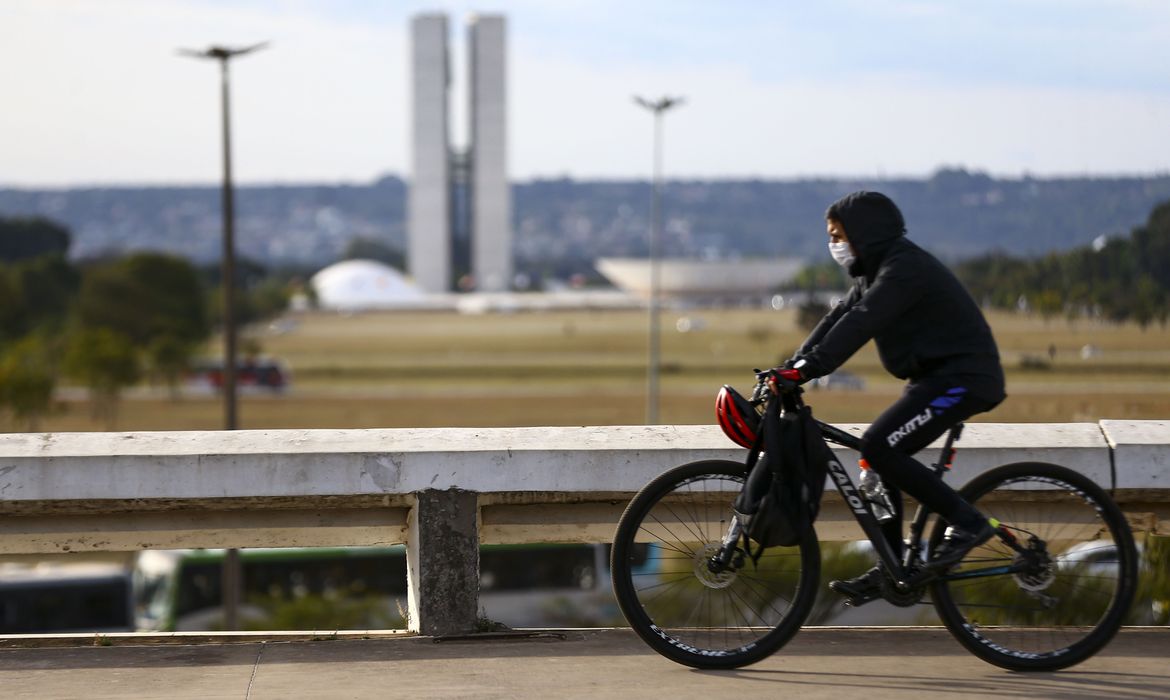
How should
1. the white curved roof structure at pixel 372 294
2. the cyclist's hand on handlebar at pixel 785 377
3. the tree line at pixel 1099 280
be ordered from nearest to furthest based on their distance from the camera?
the cyclist's hand on handlebar at pixel 785 377 → the tree line at pixel 1099 280 → the white curved roof structure at pixel 372 294

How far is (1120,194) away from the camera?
11.7 m

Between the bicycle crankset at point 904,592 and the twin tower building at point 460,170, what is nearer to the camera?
the bicycle crankset at point 904,592

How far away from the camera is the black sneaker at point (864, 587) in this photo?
500 cm

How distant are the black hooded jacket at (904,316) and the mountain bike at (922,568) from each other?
9.5 inches

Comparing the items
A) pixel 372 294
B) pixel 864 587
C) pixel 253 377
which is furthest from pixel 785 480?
pixel 372 294

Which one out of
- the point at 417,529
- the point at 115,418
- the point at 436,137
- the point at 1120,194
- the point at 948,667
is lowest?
the point at 115,418

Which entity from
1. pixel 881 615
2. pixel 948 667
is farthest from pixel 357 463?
pixel 881 615

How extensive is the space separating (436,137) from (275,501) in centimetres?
18122

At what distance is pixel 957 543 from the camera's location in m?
4.98

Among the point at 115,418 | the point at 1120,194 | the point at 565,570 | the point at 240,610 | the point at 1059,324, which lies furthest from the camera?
the point at 115,418

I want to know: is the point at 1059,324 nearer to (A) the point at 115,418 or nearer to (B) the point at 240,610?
(B) the point at 240,610

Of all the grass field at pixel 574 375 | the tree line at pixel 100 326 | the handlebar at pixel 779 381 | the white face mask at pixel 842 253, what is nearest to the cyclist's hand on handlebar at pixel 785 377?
the handlebar at pixel 779 381

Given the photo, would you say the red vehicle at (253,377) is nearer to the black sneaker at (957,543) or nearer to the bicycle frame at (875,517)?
the bicycle frame at (875,517)

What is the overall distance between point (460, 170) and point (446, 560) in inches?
7397
